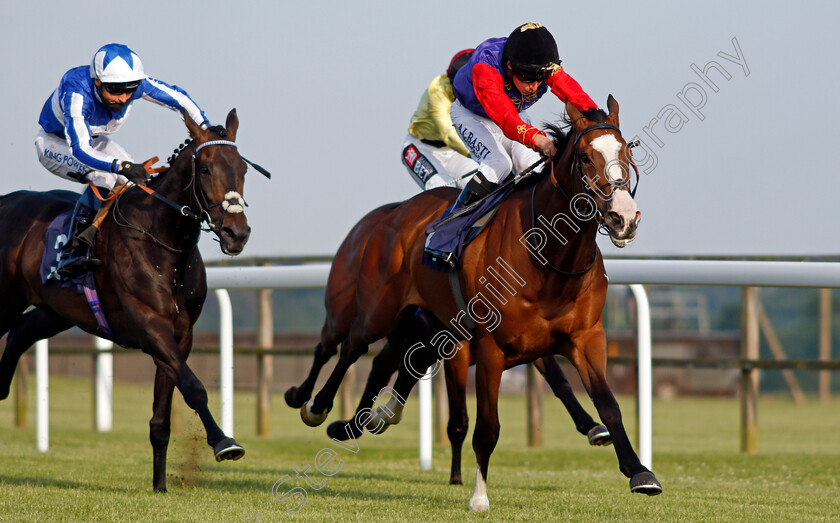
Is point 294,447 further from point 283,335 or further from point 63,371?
point 63,371

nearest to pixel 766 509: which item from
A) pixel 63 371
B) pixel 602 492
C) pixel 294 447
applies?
pixel 602 492

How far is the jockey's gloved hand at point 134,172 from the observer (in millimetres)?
5500

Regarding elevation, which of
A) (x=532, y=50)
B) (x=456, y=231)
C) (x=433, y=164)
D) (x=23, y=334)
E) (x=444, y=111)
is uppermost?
(x=532, y=50)

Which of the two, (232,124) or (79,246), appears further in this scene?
(79,246)

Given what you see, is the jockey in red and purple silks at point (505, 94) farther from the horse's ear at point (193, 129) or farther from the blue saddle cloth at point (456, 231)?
the horse's ear at point (193, 129)

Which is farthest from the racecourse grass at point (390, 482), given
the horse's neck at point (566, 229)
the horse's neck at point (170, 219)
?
the horse's neck at point (566, 229)

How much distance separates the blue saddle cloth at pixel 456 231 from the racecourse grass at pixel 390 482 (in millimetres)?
1211

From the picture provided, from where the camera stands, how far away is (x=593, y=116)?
450 centimetres

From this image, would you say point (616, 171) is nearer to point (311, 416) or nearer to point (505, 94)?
point (505, 94)

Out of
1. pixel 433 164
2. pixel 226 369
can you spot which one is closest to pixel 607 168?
A: pixel 433 164

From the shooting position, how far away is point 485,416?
479 centimetres

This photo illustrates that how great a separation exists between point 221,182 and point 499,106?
Answer: 4.72 feet

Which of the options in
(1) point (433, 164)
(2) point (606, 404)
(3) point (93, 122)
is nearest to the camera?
(2) point (606, 404)

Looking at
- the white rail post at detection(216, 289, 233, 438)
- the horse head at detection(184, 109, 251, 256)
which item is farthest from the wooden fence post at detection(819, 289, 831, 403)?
the horse head at detection(184, 109, 251, 256)
